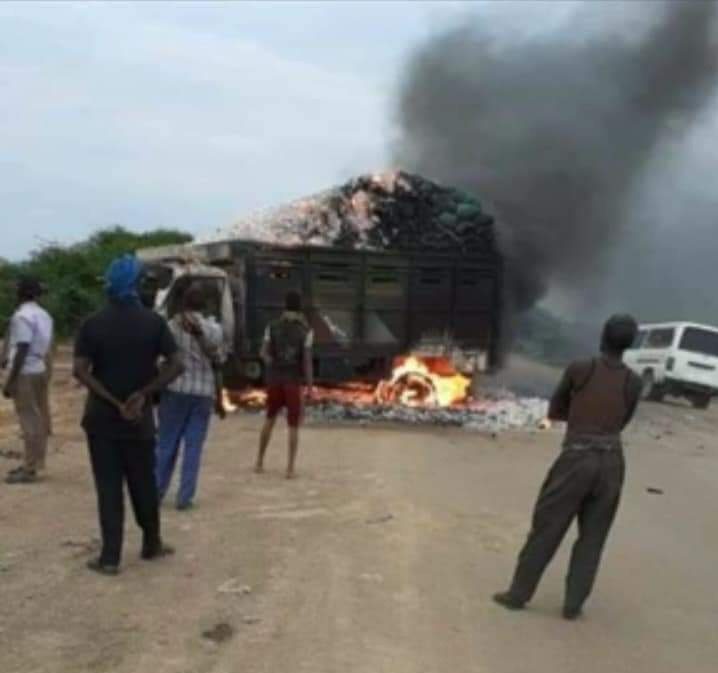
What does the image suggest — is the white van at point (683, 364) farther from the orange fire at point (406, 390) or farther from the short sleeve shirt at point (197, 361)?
the short sleeve shirt at point (197, 361)

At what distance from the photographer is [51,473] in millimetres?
11562

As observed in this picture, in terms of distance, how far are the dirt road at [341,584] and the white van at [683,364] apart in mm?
15845

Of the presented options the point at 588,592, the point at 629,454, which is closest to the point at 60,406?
the point at 629,454

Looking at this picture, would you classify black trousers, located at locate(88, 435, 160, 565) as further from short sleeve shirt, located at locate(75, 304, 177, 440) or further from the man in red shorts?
the man in red shorts

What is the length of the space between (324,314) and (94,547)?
11.5m

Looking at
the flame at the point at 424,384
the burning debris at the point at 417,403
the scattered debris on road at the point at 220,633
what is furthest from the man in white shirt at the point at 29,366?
the flame at the point at 424,384

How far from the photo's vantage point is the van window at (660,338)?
94.6ft

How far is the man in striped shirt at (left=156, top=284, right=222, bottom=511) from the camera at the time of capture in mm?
9641

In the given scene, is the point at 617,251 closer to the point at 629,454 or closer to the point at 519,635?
the point at 629,454

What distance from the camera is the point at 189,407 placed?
381 inches

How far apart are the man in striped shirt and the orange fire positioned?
31.2ft

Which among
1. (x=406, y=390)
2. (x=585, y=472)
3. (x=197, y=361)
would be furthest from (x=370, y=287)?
(x=585, y=472)

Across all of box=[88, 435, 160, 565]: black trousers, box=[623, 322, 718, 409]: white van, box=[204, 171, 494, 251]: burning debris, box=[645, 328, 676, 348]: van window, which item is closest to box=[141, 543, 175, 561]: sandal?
box=[88, 435, 160, 565]: black trousers

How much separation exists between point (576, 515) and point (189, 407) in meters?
3.44
